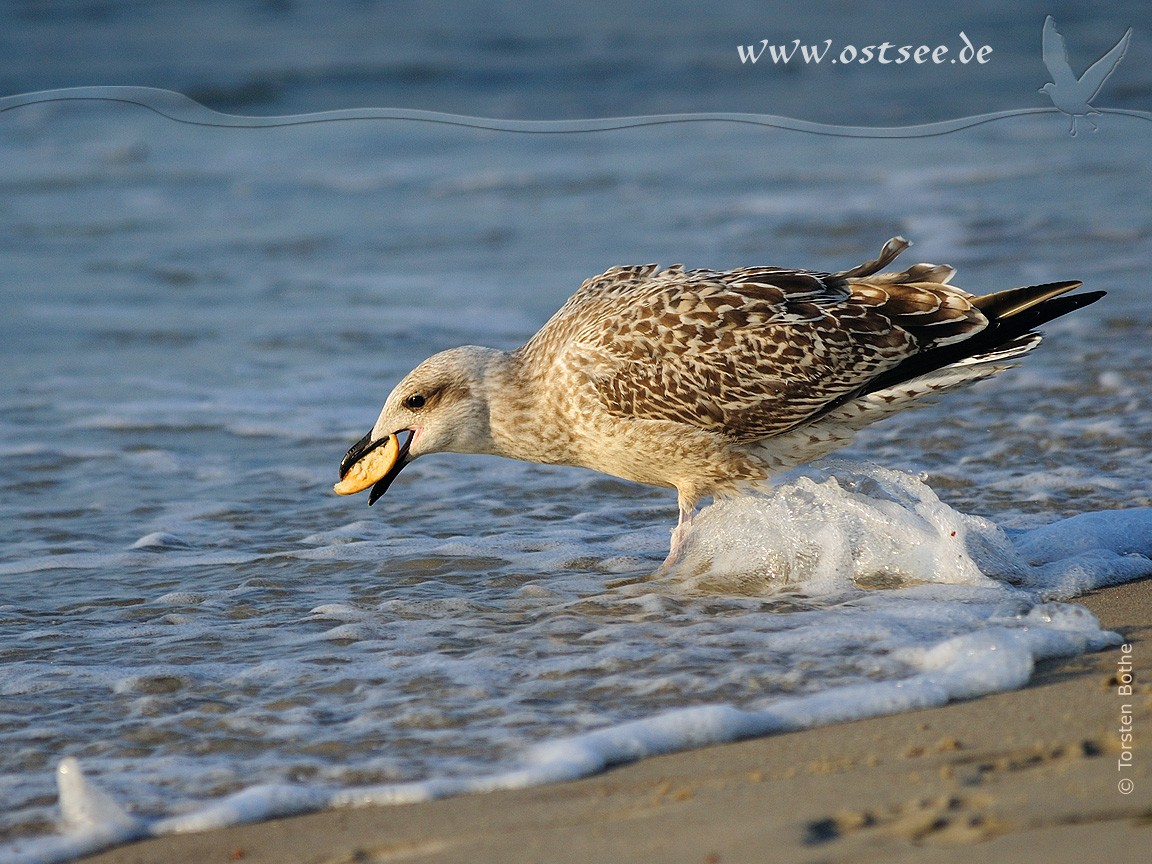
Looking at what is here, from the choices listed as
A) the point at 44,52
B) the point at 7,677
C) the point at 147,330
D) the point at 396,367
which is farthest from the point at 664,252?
→ the point at 44,52

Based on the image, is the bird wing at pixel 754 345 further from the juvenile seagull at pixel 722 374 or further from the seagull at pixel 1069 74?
the seagull at pixel 1069 74

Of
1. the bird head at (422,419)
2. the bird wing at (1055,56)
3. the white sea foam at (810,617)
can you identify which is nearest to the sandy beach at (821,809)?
the white sea foam at (810,617)

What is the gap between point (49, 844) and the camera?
334cm

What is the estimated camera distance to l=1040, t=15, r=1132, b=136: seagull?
21.9ft

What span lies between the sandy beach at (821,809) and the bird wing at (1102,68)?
3.84 meters

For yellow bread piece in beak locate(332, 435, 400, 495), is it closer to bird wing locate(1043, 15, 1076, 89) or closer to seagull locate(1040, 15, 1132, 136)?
seagull locate(1040, 15, 1132, 136)

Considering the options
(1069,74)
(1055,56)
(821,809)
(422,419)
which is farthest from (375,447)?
(1069,74)

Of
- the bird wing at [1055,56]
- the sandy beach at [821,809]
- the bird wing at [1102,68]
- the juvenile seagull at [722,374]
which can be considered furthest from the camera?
the bird wing at [1055,56]

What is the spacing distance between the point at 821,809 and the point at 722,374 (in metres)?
2.34

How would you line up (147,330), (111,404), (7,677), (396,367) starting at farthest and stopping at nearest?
(147,330) < (396,367) < (111,404) < (7,677)

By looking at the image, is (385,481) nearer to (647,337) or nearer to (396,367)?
(647,337)

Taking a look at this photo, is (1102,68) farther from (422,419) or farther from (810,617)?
(422,419)

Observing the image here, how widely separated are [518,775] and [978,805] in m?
1.15

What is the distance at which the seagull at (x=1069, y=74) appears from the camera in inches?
262
